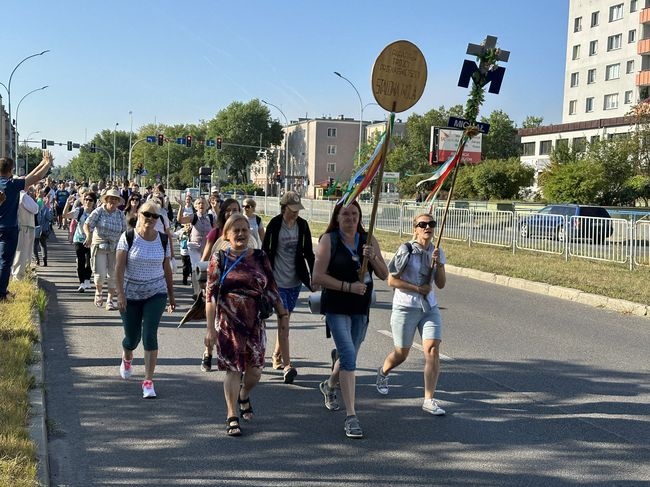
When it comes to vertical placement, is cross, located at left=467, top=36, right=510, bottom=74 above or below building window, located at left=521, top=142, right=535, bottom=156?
below

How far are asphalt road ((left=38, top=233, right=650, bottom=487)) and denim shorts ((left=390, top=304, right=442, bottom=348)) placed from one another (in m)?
0.59

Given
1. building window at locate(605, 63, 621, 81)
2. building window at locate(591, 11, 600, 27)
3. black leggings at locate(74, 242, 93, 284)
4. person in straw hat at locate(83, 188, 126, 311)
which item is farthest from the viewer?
building window at locate(591, 11, 600, 27)

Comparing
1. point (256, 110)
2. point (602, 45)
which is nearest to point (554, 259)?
point (602, 45)

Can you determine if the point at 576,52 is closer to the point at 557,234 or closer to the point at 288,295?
the point at 557,234

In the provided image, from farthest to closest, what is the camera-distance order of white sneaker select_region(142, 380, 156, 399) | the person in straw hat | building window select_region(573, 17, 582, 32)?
building window select_region(573, 17, 582, 32) < the person in straw hat < white sneaker select_region(142, 380, 156, 399)

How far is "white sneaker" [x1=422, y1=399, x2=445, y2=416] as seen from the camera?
600cm

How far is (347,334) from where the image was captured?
18.5 feet

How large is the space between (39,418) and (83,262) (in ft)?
25.7

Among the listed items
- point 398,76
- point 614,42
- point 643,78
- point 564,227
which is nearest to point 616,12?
point 614,42

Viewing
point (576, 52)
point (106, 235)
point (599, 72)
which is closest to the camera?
point (106, 235)

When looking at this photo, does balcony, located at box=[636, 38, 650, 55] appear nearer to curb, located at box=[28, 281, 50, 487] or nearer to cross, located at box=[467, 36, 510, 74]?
cross, located at box=[467, 36, 510, 74]

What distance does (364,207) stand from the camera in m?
34.9

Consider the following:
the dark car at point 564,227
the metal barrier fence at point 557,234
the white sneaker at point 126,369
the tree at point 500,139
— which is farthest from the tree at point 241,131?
the white sneaker at point 126,369

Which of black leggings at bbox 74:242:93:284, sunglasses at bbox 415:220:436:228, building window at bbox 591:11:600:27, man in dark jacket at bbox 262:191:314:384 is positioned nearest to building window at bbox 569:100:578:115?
building window at bbox 591:11:600:27
